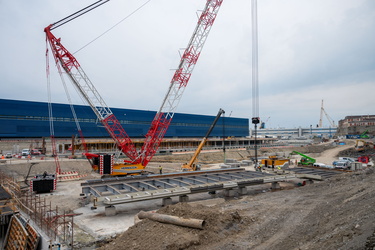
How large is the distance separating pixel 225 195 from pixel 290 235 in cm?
1015

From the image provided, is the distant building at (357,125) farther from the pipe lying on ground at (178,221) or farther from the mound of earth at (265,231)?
the pipe lying on ground at (178,221)

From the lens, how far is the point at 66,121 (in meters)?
60.5

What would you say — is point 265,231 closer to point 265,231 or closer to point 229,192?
point 265,231

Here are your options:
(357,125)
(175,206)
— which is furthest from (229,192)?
(357,125)

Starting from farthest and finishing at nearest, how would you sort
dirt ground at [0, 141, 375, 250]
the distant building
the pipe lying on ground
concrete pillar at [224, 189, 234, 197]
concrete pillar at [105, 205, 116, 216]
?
the distant building
concrete pillar at [224, 189, 234, 197]
concrete pillar at [105, 205, 116, 216]
the pipe lying on ground
dirt ground at [0, 141, 375, 250]

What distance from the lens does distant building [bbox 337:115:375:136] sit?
98481 millimetres

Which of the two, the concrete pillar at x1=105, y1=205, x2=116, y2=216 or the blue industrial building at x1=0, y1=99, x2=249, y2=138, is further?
the blue industrial building at x1=0, y1=99, x2=249, y2=138

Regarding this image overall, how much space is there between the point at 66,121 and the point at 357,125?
12279 centimetres

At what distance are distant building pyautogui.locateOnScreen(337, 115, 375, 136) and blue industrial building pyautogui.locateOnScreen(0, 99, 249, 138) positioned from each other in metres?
68.5

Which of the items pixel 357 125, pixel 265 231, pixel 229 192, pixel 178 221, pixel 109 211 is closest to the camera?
pixel 178 221

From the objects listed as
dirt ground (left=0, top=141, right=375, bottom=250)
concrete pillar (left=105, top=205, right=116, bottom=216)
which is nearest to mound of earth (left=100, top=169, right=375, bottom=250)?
dirt ground (left=0, top=141, right=375, bottom=250)

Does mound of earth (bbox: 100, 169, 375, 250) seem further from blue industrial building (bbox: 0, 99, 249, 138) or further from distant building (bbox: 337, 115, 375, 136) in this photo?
distant building (bbox: 337, 115, 375, 136)

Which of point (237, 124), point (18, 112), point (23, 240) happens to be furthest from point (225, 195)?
point (237, 124)

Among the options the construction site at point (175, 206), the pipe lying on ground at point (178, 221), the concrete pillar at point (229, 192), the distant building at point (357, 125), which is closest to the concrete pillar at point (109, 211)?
the construction site at point (175, 206)
